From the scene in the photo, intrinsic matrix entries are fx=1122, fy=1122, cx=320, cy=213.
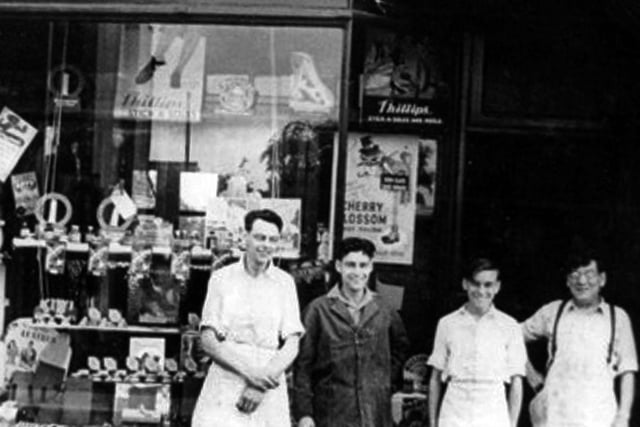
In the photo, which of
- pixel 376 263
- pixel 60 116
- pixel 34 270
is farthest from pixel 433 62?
pixel 34 270

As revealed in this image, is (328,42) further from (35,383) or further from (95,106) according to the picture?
(35,383)

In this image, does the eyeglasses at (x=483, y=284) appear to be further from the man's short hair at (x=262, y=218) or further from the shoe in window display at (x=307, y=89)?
the shoe in window display at (x=307, y=89)

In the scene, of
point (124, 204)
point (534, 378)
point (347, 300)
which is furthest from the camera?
point (124, 204)

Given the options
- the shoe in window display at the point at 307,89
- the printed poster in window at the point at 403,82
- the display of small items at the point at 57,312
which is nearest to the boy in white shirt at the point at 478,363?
the printed poster in window at the point at 403,82

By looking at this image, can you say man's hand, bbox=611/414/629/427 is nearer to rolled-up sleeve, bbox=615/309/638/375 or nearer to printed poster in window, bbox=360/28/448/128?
rolled-up sleeve, bbox=615/309/638/375

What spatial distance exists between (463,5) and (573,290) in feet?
7.37

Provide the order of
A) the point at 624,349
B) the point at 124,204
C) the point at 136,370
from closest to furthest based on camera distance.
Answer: the point at 624,349
the point at 136,370
the point at 124,204

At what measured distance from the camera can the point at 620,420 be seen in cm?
648

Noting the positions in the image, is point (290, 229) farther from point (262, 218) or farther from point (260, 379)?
point (260, 379)

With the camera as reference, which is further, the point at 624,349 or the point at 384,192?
the point at 384,192

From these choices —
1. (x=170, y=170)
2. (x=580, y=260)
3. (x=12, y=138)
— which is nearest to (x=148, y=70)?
(x=170, y=170)

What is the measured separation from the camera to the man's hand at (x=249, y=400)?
20.2 feet

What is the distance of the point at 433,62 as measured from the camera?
26.1 ft

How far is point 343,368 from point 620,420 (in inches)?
64.4
